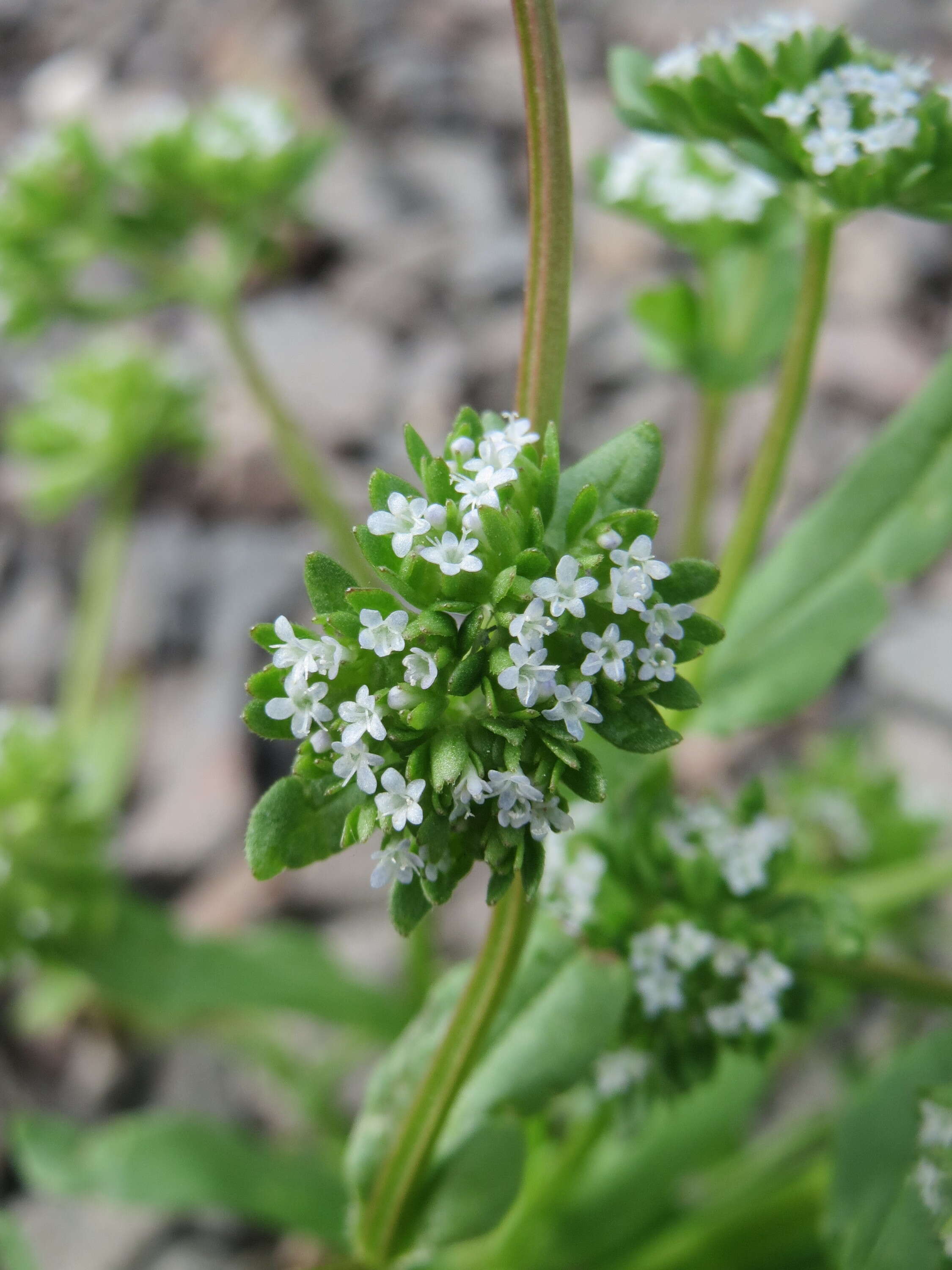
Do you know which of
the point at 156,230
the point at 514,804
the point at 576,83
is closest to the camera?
the point at 514,804

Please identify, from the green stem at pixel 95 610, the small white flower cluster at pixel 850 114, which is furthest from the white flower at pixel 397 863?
the green stem at pixel 95 610

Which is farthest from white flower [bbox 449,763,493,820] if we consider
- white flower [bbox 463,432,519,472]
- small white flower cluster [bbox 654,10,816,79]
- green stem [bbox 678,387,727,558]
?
green stem [bbox 678,387,727,558]

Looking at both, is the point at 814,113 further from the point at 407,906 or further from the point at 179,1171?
the point at 179,1171

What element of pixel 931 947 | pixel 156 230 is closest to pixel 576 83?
pixel 156 230

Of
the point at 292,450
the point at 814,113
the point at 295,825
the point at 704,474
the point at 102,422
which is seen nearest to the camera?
the point at 295,825

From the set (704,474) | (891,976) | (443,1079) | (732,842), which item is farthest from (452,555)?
(704,474)

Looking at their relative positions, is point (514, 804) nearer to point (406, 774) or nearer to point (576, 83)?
point (406, 774)
